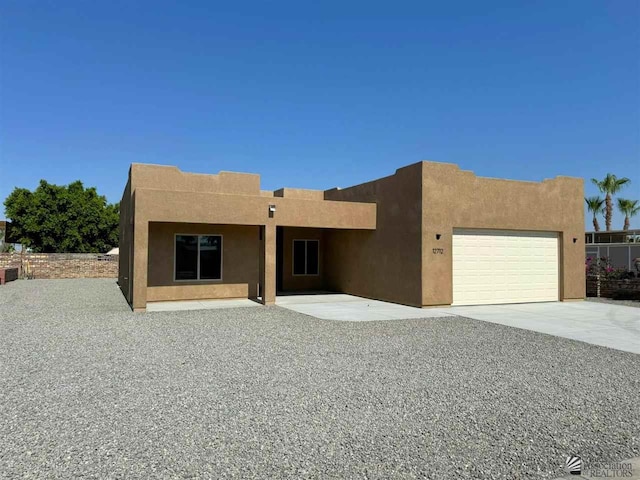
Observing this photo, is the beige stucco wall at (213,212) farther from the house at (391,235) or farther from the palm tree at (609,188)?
the palm tree at (609,188)

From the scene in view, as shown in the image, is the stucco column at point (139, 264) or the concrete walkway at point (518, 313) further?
the stucco column at point (139, 264)

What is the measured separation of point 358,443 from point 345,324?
6.62 m

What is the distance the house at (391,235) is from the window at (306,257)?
2740 millimetres

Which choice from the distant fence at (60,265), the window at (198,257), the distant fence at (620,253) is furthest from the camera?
the distant fence at (60,265)

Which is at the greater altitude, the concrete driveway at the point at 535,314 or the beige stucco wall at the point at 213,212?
the beige stucco wall at the point at 213,212

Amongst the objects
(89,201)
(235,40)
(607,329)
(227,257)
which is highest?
(235,40)

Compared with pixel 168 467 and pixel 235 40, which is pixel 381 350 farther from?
pixel 235 40

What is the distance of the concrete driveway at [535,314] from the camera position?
9.56 metres

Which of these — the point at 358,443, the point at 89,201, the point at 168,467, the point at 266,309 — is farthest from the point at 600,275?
the point at 89,201

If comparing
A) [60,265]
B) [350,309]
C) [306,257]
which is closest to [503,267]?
[350,309]

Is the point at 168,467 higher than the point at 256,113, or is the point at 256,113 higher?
the point at 256,113

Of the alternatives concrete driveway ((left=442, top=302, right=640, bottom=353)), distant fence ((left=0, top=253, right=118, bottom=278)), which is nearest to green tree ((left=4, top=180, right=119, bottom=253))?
distant fence ((left=0, top=253, right=118, bottom=278))

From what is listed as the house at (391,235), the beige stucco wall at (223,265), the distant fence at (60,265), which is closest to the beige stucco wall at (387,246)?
the house at (391,235)

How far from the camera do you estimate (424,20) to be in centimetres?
1502
